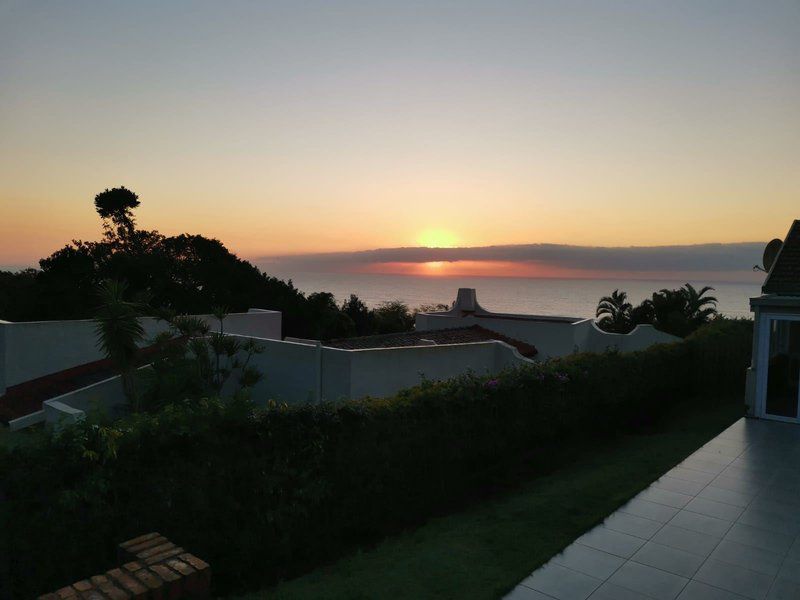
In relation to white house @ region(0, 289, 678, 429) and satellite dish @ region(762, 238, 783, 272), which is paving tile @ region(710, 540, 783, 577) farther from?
satellite dish @ region(762, 238, 783, 272)

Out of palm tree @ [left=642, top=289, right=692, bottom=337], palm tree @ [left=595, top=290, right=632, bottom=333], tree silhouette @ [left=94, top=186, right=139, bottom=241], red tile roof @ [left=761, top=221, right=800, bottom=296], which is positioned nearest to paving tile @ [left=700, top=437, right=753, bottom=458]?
red tile roof @ [left=761, top=221, right=800, bottom=296]

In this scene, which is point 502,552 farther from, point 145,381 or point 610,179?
point 610,179

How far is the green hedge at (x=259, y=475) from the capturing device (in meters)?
4.68

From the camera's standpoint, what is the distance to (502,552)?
5.91 metres

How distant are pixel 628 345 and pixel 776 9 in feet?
34.0

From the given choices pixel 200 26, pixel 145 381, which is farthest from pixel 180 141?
pixel 145 381

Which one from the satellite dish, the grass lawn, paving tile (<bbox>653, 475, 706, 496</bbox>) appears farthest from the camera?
the satellite dish

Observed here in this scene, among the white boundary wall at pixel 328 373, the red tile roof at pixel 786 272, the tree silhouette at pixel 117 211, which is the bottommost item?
the white boundary wall at pixel 328 373

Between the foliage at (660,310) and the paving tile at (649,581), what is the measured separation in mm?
28272

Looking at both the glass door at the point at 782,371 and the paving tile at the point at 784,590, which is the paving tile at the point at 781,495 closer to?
the paving tile at the point at 784,590

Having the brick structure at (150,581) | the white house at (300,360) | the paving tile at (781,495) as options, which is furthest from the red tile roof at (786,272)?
the brick structure at (150,581)

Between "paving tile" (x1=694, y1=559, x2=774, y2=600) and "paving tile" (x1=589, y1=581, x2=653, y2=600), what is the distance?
88 cm

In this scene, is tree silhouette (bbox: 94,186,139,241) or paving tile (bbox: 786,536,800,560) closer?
paving tile (bbox: 786,536,800,560)

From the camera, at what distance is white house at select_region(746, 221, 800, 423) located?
12.4 m
